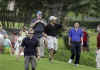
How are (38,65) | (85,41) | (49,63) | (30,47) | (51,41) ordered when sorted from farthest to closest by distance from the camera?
(85,41) < (49,63) < (51,41) < (38,65) < (30,47)

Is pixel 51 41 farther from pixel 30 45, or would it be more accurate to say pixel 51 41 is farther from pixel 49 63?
pixel 30 45

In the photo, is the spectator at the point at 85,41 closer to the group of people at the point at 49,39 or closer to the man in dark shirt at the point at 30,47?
the group of people at the point at 49,39

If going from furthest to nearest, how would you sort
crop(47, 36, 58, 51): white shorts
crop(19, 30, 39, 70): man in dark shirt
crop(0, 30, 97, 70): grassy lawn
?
crop(47, 36, 58, 51): white shorts < crop(0, 30, 97, 70): grassy lawn < crop(19, 30, 39, 70): man in dark shirt

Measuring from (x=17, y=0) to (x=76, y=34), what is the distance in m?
18.3

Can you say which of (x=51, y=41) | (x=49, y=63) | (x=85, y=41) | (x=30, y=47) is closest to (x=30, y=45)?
(x=30, y=47)

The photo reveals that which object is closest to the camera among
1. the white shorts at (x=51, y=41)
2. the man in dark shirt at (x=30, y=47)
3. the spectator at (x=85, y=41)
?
the man in dark shirt at (x=30, y=47)

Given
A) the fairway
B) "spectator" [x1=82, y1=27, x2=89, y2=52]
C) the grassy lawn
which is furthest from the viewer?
"spectator" [x1=82, y1=27, x2=89, y2=52]

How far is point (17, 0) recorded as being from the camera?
33.5 m

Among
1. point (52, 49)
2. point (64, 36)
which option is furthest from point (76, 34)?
point (64, 36)

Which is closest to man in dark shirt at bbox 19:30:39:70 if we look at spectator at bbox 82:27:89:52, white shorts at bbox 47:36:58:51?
white shorts at bbox 47:36:58:51

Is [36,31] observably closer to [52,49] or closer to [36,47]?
[52,49]

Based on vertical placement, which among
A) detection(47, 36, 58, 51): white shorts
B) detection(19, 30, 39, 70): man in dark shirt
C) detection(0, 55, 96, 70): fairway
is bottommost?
detection(0, 55, 96, 70): fairway

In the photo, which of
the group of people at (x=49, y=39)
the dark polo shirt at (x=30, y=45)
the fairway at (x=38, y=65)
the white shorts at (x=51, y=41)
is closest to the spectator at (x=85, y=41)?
the group of people at (x=49, y=39)

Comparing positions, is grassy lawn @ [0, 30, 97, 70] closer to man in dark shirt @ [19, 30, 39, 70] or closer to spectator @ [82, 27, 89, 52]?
spectator @ [82, 27, 89, 52]
